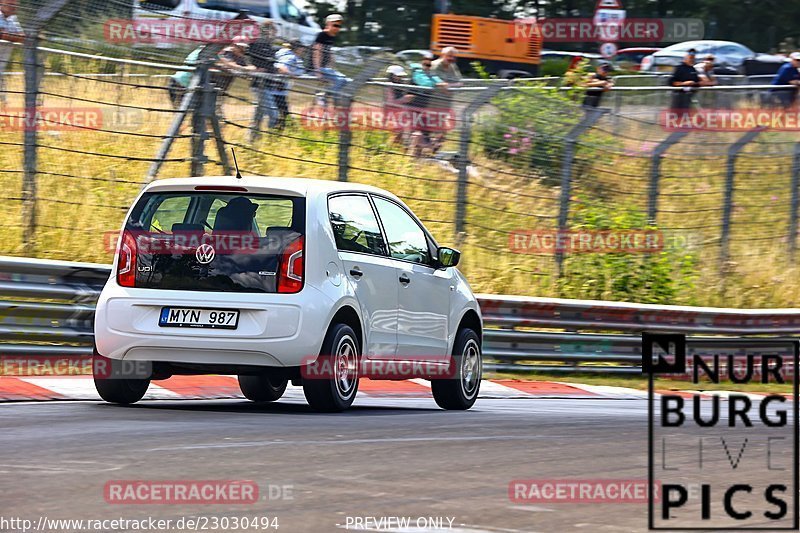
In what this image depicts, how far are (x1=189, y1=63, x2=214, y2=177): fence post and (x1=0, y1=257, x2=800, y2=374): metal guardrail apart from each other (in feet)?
7.06

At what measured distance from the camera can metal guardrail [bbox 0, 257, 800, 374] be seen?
12.0 m

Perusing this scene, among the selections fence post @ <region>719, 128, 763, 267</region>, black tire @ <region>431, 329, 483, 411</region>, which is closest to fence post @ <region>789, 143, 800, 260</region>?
fence post @ <region>719, 128, 763, 267</region>

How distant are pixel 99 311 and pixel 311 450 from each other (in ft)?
8.56

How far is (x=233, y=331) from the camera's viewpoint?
948 cm

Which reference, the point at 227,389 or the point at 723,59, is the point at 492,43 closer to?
the point at 723,59

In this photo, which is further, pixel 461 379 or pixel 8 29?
pixel 8 29

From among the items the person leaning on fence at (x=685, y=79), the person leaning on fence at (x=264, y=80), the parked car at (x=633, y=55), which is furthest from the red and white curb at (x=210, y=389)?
the parked car at (x=633, y=55)

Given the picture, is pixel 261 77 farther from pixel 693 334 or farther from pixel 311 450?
A: pixel 311 450

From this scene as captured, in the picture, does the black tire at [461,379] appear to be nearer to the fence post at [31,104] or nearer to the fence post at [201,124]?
the fence post at [201,124]

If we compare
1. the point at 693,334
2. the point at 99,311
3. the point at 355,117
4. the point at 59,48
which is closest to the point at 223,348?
the point at 99,311

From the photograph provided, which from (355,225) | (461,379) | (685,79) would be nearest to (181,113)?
(461,379)

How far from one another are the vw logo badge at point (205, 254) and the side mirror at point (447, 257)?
2303mm

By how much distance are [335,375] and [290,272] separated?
0.76 meters

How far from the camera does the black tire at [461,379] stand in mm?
11406
